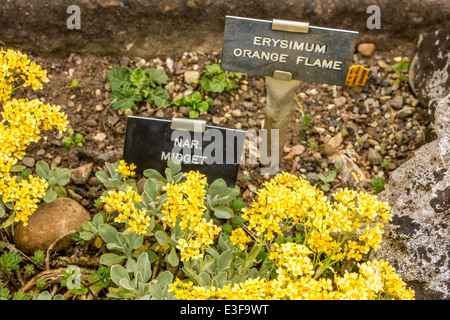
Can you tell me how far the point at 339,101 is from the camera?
362cm

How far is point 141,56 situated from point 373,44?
204 cm

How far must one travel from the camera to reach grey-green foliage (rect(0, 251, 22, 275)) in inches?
99.0

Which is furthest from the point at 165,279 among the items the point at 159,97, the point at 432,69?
the point at 432,69

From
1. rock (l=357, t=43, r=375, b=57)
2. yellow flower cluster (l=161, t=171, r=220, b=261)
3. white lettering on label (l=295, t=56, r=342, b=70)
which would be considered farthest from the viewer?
rock (l=357, t=43, r=375, b=57)

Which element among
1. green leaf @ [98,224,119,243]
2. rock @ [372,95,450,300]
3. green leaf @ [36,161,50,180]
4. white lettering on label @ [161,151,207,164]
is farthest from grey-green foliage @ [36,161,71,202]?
rock @ [372,95,450,300]

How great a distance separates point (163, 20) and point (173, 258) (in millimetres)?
2072

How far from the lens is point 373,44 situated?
12.8 feet

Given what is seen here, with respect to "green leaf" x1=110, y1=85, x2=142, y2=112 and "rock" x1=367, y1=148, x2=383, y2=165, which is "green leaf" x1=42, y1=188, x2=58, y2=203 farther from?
"rock" x1=367, y1=148, x2=383, y2=165

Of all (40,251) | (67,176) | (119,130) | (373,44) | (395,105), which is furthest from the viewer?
(373,44)

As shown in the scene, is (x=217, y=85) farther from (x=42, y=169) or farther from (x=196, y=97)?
(x=42, y=169)

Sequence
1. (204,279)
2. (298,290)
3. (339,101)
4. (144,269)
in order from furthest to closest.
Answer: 1. (339,101)
2. (144,269)
3. (204,279)
4. (298,290)

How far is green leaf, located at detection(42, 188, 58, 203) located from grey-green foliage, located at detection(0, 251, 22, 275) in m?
0.35

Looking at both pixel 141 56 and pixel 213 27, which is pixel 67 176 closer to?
pixel 141 56
